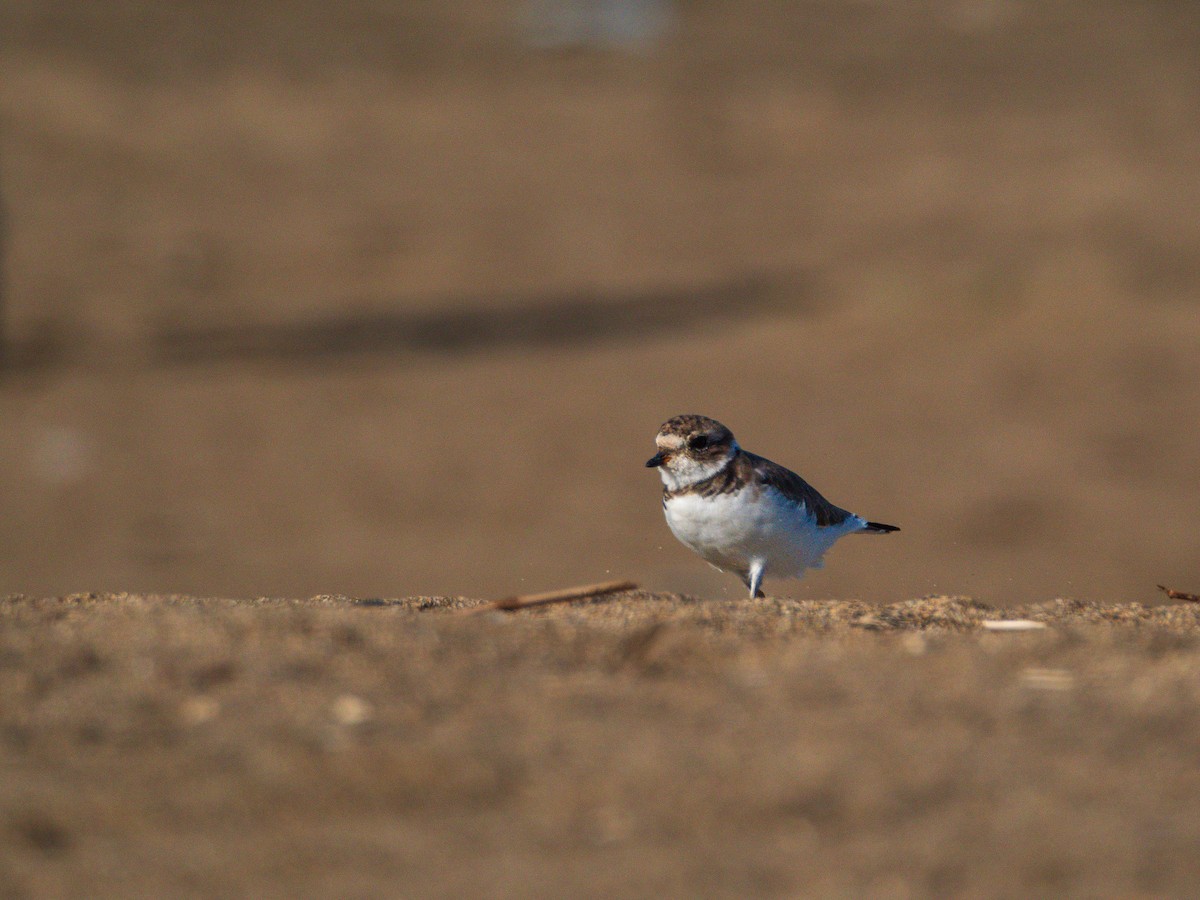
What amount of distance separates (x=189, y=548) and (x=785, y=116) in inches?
534

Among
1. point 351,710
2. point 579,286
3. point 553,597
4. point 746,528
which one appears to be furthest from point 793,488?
point 579,286

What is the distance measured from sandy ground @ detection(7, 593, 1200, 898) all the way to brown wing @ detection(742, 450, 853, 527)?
59.7 inches

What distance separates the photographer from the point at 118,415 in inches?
596

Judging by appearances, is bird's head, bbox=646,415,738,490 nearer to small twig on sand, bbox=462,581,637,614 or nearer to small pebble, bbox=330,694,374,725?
small twig on sand, bbox=462,581,637,614

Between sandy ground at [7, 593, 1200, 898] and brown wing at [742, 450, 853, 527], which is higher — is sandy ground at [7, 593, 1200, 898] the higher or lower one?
the lower one

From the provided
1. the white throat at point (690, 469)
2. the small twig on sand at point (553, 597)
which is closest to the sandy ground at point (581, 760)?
the small twig on sand at point (553, 597)

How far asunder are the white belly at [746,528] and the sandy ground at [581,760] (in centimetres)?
132

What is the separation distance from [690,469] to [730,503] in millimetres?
272

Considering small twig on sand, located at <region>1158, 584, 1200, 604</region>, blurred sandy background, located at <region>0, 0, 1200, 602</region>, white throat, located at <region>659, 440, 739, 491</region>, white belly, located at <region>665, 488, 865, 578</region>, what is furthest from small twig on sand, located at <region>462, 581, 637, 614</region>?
blurred sandy background, located at <region>0, 0, 1200, 602</region>

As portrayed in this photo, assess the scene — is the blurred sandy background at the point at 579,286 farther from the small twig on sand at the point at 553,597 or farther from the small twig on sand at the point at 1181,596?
the small twig on sand at the point at 553,597

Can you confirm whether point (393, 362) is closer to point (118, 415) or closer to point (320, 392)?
point (320, 392)

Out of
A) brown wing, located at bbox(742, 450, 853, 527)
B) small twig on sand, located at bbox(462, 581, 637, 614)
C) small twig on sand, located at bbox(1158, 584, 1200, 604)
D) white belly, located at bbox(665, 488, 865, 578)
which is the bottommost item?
small twig on sand, located at bbox(1158, 584, 1200, 604)

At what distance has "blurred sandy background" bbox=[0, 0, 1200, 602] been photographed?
12.6 m

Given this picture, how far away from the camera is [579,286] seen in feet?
61.1
